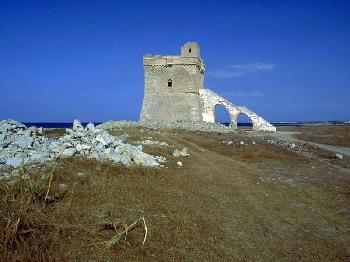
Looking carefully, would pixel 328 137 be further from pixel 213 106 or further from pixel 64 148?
pixel 64 148

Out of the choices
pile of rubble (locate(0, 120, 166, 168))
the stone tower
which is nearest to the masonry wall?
the stone tower

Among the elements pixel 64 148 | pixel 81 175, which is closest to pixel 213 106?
pixel 64 148

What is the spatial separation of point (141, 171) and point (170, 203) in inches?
106

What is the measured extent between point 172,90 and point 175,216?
30.2m

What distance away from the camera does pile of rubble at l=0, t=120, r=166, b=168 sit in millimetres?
10117

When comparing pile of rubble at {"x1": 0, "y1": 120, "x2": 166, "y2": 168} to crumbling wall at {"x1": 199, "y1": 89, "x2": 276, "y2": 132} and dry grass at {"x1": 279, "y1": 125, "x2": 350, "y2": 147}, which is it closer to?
dry grass at {"x1": 279, "y1": 125, "x2": 350, "y2": 147}

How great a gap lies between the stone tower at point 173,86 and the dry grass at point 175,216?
81.3 feet

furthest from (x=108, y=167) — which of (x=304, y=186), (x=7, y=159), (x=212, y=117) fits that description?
(x=212, y=117)

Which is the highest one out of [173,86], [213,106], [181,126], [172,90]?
[173,86]

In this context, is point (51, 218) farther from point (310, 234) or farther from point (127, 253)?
point (310, 234)

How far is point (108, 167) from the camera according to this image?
10461 mm

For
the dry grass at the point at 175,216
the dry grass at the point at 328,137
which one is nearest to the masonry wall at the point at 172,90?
the dry grass at the point at 328,137

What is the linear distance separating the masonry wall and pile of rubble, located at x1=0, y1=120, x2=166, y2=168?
2364 centimetres

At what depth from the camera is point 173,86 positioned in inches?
1458
